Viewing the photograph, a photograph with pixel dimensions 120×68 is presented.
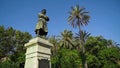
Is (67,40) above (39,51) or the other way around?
above

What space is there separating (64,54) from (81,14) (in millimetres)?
9876

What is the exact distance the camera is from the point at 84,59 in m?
31.5

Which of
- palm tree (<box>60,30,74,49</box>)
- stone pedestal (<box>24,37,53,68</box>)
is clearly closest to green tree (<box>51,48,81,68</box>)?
palm tree (<box>60,30,74,49</box>)

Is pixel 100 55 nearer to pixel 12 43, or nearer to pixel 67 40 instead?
pixel 67 40

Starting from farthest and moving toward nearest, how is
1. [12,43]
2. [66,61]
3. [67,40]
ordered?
1. [67,40]
2. [12,43]
3. [66,61]

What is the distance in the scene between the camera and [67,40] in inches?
1575

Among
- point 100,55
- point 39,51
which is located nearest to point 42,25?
point 39,51

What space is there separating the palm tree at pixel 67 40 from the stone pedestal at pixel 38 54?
95.0ft

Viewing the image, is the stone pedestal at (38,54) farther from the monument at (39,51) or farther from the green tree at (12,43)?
the green tree at (12,43)

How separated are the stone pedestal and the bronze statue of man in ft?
2.56

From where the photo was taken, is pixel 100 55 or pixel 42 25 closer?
pixel 42 25

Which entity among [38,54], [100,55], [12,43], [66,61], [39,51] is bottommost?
[38,54]

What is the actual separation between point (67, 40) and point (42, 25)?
2974 centimetres

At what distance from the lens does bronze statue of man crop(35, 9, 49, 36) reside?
10391mm
